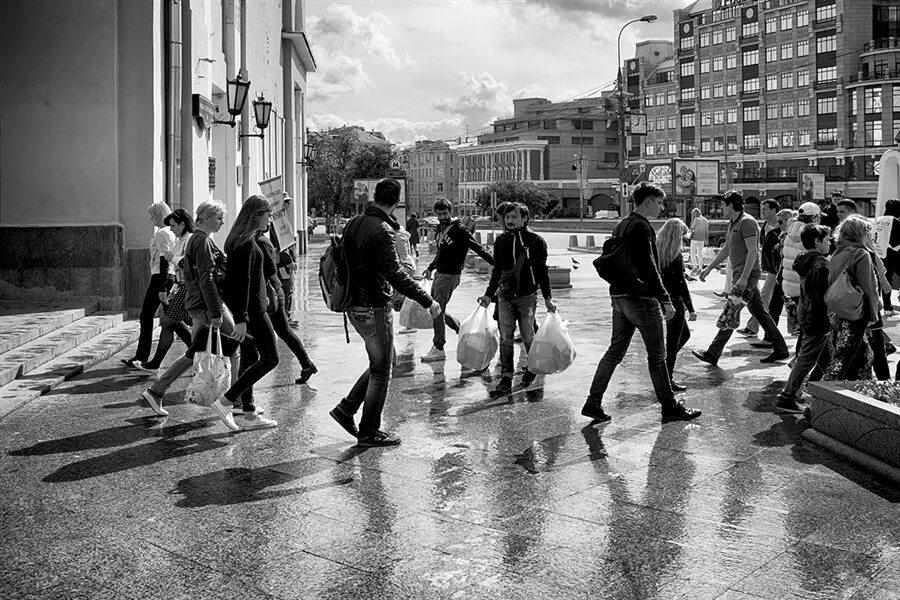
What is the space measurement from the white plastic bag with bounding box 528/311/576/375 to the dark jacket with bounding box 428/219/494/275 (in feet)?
6.12

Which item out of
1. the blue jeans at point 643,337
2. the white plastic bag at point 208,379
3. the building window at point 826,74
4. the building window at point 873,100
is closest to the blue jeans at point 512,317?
the blue jeans at point 643,337

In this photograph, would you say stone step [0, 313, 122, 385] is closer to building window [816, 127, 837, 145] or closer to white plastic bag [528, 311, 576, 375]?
white plastic bag [528, 311, 576, 375]

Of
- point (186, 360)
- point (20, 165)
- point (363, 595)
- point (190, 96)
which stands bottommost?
point (363, 595)

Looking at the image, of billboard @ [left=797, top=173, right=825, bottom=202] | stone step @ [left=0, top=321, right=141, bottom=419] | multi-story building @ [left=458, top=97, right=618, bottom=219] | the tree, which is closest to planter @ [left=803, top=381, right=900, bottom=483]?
stone step @ [left=0, top=321, right=141, bottom=419]

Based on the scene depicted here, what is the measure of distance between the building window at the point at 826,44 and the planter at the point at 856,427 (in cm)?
8313

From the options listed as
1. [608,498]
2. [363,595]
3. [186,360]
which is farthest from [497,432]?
[363,595]

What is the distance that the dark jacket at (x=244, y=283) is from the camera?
22.9 ft

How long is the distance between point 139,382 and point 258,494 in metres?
3.91

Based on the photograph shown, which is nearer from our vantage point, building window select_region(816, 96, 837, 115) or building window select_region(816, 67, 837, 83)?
building window select_region(816, 67, 837, 83)

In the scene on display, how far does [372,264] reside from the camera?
250 inches

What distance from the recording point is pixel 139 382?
895 cm

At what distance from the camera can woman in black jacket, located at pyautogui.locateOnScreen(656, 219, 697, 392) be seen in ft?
27.3

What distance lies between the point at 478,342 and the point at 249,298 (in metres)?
2.51

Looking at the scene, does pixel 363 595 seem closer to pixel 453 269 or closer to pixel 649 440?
pixel 649 440
